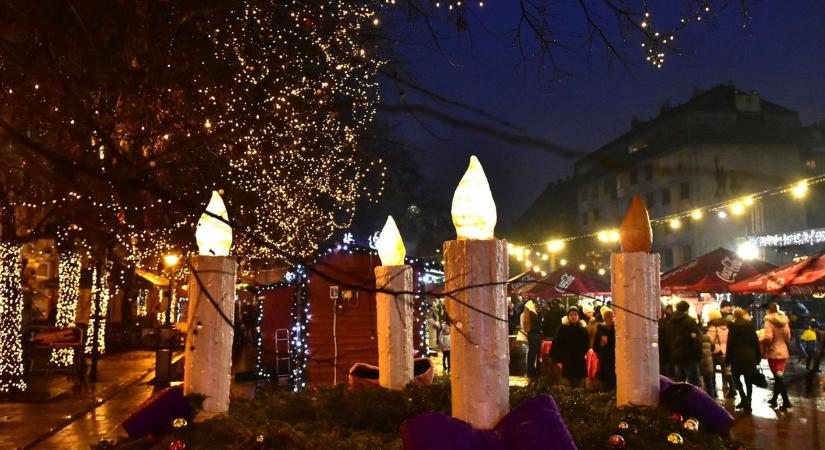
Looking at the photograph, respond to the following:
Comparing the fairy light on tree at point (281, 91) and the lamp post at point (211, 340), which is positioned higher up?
the fairy light on tree at point (281, 91)

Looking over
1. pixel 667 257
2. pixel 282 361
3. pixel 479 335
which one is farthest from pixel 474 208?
pixel 667 257

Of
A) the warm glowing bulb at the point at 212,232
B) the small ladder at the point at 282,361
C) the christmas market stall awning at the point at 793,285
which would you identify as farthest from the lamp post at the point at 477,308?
the small ladder at the point at 282,361

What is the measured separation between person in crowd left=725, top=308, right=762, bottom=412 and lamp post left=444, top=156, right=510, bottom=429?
29.6ft

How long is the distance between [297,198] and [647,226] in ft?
54.9

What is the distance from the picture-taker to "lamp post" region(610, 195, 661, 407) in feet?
16.8

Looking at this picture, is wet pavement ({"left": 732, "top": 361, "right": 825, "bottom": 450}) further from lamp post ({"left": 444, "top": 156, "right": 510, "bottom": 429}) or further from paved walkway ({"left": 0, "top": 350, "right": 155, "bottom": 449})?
paved walkway ({"left": 0, "top": 350, "right": 155, "bottom": 449})

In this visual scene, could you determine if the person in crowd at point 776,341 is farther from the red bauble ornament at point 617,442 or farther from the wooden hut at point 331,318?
the red bauble ornament at point 617,442

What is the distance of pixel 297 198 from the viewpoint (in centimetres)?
2102

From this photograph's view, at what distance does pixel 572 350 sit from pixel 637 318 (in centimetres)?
644

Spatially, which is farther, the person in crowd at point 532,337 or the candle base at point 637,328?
the person in crowd at point 532,337

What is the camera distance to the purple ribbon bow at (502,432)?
3234 mm

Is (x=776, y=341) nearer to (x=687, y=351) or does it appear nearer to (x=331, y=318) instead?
(x=687, y=351)

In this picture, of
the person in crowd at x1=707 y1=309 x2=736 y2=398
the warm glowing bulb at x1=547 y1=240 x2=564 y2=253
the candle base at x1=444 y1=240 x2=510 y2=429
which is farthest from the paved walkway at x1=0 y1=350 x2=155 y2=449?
the warm glowing bulb at x1=547 y1=240 x2=564 y2=253

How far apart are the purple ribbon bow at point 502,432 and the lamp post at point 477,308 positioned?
0.97ft
